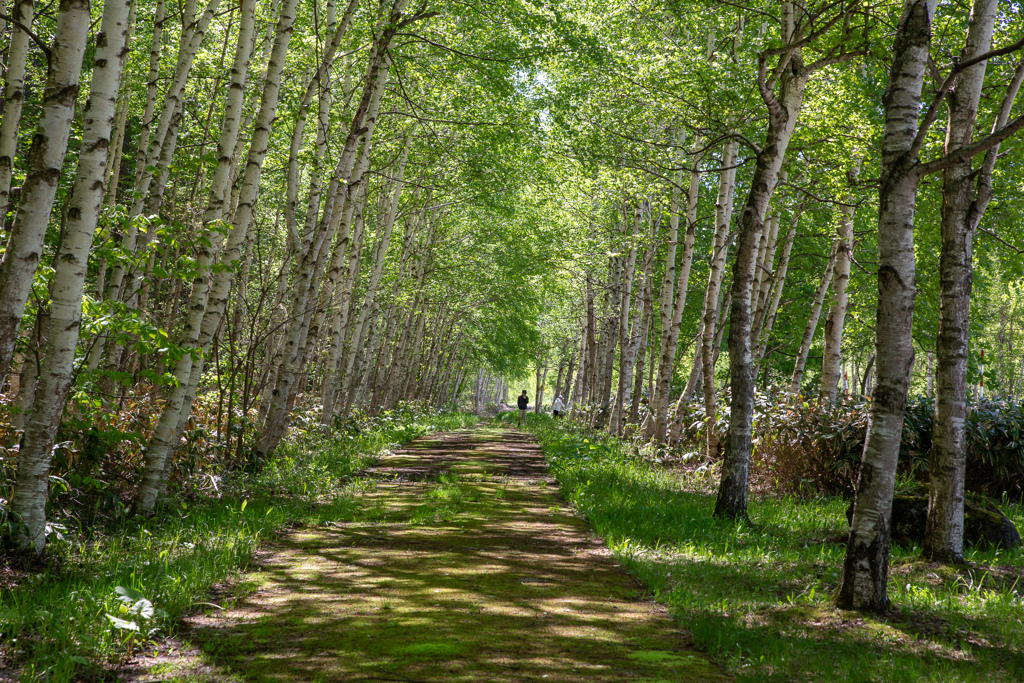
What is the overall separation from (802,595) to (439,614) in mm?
2798

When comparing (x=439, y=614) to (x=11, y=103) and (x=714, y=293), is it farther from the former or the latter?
(x=714, y=293)

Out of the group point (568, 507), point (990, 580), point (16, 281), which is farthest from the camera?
point (568, 507)

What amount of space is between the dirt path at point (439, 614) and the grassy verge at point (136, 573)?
0.84ft

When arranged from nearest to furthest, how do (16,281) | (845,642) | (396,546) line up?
(845,642) < (16,281) < (396,546)

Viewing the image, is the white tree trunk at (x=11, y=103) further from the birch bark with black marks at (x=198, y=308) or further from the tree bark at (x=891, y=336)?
the tree bark at (x=891, y=336)

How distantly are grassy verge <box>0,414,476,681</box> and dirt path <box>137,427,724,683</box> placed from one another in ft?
0.84

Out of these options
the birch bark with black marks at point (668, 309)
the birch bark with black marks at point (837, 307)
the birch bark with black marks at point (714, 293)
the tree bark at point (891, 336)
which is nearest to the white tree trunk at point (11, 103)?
the tree bark at point (891, 336)

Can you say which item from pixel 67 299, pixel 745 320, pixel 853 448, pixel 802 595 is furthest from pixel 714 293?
pixel 67 299

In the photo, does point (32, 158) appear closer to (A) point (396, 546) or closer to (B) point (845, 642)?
(A) point (396, 546)

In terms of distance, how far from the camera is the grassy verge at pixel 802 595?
412cm

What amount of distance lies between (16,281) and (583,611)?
4.54 m

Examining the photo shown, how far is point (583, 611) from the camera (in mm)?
5094

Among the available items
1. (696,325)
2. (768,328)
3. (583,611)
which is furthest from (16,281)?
(696,325)

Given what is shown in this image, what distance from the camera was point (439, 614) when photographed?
4820 millimetres
